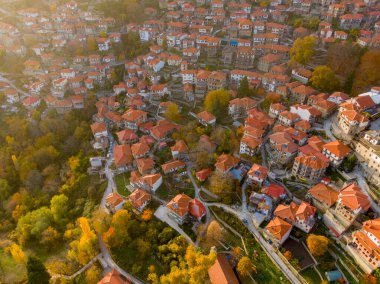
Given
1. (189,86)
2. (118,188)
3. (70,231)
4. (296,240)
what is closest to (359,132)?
(296,240)

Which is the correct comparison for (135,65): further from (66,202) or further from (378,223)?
(378,223)

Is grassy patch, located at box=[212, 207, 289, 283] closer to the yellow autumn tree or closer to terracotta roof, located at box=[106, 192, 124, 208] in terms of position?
the yellow autumn tree

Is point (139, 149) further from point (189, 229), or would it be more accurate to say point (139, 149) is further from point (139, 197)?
point (189, 229)

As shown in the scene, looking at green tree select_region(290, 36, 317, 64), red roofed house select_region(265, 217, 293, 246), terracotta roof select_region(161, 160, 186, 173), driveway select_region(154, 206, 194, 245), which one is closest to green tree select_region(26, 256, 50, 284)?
driveway select_region(154, 206, 194, 245)

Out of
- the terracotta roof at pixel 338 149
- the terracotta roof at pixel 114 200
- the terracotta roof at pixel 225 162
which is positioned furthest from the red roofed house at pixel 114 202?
the terracotta roof at pixel 338 149

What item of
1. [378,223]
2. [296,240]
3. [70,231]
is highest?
[378,223]
